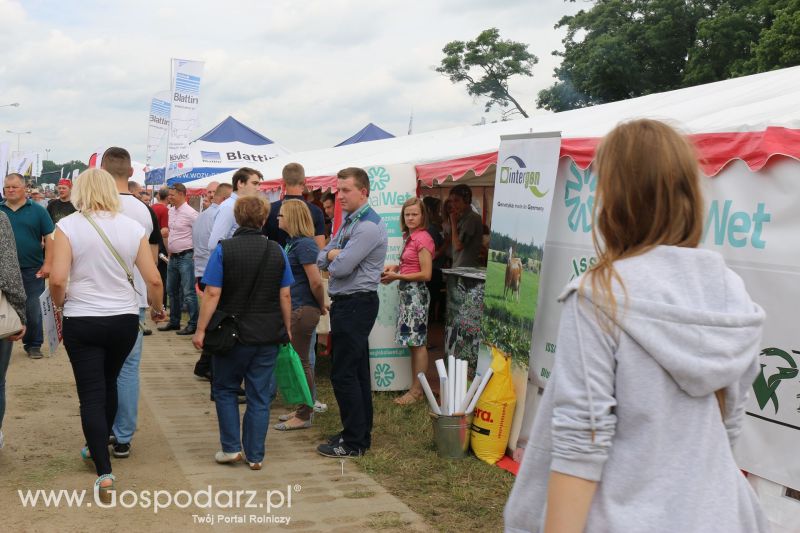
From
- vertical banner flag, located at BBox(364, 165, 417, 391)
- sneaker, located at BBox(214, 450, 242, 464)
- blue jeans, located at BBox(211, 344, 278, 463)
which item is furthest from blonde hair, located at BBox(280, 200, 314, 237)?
sneaker, located at BBox(214, 450, 242, 464)

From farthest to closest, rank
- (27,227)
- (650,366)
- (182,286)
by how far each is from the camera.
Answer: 1. (182,286)
2. (27,227)
3. (650,366)

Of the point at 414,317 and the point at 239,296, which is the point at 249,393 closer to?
the point at 239,296

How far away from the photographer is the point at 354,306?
209 inches

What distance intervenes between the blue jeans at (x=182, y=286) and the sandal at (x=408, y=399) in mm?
4276

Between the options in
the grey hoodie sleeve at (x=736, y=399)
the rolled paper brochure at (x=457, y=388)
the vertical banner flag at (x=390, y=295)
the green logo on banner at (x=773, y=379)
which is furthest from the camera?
the vertical banner flag at (x=390, y=295)

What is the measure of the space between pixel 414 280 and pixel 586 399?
531 cm

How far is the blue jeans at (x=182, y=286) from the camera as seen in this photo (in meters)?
10.2

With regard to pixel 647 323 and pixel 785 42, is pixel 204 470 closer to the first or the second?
pixel 647 323

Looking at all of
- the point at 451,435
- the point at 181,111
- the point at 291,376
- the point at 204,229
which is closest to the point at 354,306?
the point at 291,376

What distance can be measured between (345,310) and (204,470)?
1422 mm

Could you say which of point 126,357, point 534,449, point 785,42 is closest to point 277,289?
point 126,357

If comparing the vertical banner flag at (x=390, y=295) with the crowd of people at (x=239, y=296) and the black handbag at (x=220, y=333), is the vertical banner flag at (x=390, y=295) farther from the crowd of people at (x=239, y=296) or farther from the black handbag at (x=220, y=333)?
the black handbag at (x=220, y=333)

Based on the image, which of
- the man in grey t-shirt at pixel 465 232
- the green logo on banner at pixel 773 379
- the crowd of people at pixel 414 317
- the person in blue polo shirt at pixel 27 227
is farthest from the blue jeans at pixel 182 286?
the green logo on banner at pixel 773 379

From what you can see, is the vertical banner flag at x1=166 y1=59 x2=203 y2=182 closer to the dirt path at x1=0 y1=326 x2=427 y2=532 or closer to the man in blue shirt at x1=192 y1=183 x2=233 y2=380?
the man in blue shirt at x1=192 y1=183 x2=233 y2=380
